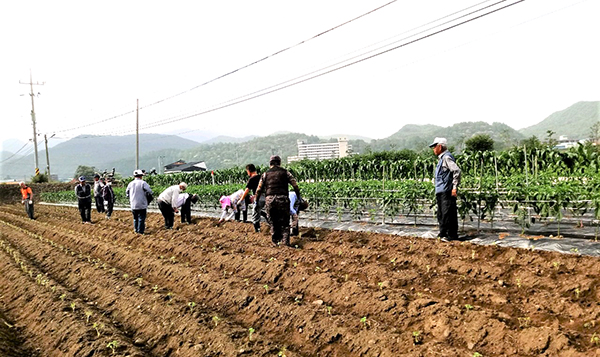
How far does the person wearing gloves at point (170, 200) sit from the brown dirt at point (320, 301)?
3.25 m

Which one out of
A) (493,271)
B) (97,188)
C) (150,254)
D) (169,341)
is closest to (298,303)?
(169,341)

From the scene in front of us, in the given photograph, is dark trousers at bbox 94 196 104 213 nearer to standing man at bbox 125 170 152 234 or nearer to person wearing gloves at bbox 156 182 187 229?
person wearing gloves at bbox 156 182 187 229

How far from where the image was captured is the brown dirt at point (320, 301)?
417 cm

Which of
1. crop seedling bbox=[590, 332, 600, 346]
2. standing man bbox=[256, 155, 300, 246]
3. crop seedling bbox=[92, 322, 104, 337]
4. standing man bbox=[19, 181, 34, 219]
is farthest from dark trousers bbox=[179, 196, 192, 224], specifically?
crop seedling bbox=[590, 332, 600, 346]

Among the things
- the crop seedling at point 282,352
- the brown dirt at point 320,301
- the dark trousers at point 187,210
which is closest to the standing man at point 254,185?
the brown dirt at point 320,301

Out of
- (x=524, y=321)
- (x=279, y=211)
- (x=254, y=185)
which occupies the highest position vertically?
(x=254, y=185)

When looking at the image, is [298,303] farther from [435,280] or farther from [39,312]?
[39,312]

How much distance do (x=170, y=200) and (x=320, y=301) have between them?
7639 mm

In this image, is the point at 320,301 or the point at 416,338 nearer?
the point at 416,338

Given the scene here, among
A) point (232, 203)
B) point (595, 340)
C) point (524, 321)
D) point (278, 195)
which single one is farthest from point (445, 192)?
point (232, 203)

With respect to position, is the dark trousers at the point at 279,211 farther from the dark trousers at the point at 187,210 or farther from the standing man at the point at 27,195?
the standing man at the point at 27,195

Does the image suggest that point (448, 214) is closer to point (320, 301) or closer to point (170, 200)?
point (320, 301)

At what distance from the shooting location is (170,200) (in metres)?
12.1

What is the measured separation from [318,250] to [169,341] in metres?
3.82
